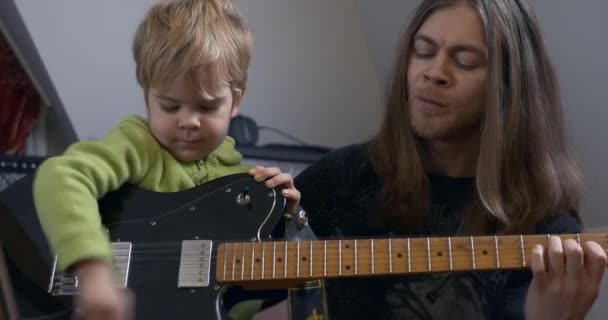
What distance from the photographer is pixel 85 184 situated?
1.09 m

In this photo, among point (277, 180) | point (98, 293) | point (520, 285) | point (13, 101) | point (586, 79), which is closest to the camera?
point (98, 293)

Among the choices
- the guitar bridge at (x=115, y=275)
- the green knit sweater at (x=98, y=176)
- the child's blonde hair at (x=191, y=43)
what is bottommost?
the guitar bridge at (x=115, y=275)

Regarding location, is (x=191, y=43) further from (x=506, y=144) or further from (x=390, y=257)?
(x=506, y=144)

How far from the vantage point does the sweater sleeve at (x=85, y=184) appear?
0.99 m

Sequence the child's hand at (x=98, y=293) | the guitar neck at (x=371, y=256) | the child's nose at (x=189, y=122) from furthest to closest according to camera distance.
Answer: the child's nose at (x=189, y=122) → the guitar neck at (x=371, y=256) → the child's hand at (x=98, y=293)

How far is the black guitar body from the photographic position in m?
1.13

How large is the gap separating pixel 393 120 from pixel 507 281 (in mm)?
359

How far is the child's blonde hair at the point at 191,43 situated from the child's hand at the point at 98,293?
338 mm

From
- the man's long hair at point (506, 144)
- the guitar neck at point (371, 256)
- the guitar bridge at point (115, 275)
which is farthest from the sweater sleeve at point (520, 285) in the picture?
the guitar bridge at point (115, 275)

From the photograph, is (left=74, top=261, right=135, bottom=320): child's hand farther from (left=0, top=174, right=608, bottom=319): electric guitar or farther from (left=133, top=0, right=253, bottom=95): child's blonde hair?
(left=133, top=0, right=253, bottom=95): child's blonde hair

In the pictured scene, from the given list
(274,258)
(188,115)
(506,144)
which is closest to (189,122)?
(188,115)

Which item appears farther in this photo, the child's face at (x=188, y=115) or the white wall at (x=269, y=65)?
the white wall at (x=269, y=65)

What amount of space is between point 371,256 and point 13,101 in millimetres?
1407

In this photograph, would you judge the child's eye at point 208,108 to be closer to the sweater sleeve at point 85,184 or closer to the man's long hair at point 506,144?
the sweater sleeve at point 85,184
